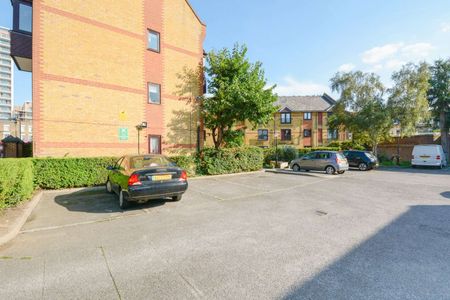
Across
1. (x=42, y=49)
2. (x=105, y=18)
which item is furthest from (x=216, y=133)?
(x=42, y=49)

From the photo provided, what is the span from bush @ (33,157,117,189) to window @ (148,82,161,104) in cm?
499

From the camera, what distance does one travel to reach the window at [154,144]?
13517 mm

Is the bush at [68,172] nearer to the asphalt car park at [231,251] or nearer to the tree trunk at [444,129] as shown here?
the asphalt car park at [231,251]

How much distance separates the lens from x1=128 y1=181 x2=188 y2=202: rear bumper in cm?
606

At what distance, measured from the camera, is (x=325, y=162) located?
15.0 m

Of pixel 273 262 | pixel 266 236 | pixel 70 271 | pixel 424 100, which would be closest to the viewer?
pixel 70 271

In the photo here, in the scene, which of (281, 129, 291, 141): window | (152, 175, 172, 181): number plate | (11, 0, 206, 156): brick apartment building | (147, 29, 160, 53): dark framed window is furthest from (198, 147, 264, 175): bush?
(281, 129, 291, 141): window

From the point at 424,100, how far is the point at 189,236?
2462cm

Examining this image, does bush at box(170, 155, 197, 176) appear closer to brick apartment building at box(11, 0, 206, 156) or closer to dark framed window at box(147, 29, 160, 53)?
brick apartment building at box(11, 0, 206, 156)

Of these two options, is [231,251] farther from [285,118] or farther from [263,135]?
[285,118]

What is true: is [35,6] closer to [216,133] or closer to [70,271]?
[216,133]

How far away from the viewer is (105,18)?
39.4 feet

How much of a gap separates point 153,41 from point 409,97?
21.5 meters

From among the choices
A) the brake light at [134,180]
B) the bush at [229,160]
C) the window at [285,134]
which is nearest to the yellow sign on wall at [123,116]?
the bush at [229,160]
